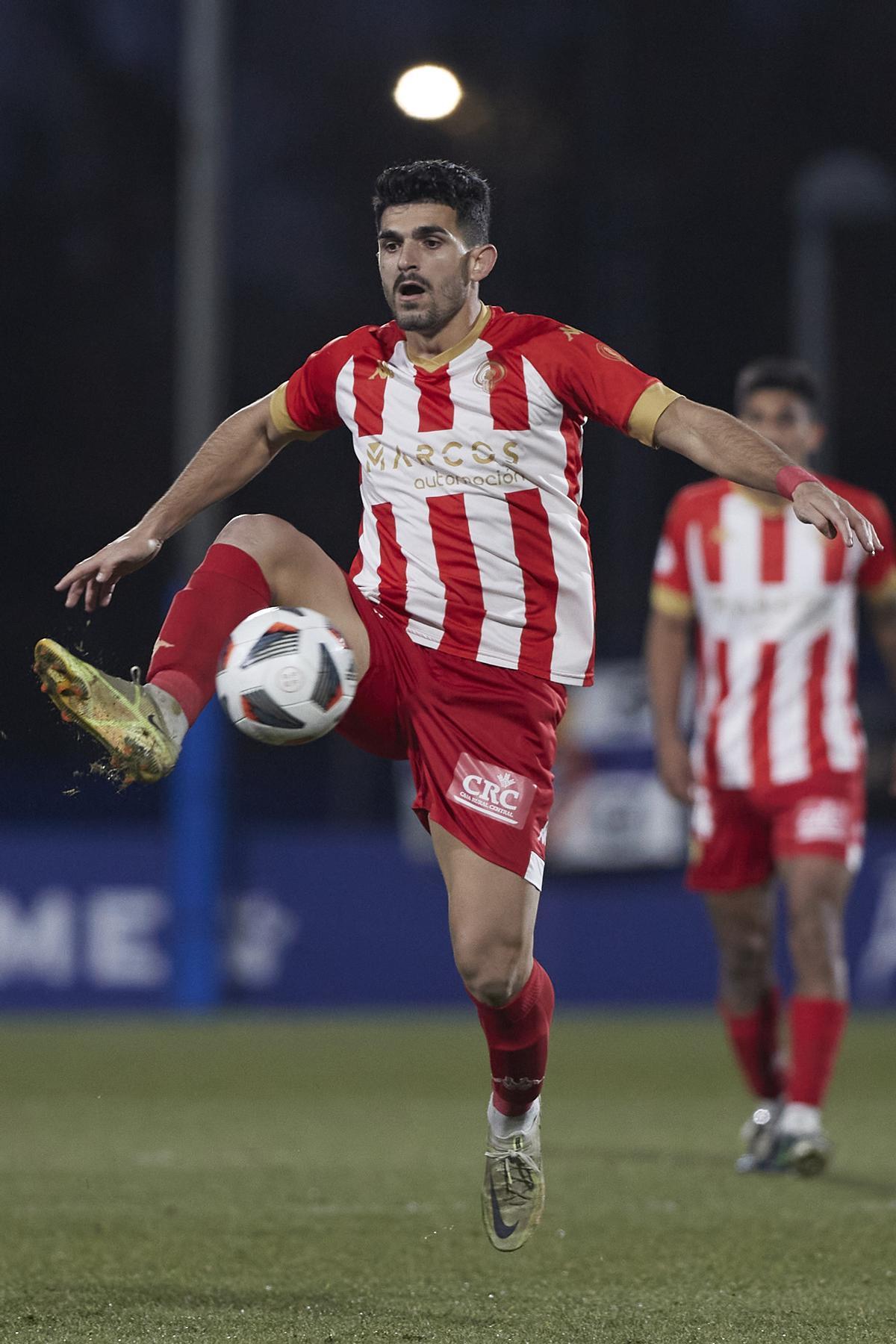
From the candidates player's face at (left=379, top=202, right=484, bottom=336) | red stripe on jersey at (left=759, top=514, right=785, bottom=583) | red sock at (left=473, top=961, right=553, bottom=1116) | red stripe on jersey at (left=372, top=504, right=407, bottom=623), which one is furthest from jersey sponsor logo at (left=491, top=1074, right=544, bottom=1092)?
red stripe on jersey at (left=759, top=514, right=785, bottom=583)

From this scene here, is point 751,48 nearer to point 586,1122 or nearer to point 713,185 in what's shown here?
point 713,185

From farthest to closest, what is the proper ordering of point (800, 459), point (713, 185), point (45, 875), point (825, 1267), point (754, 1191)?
point (713, 185)
point (45, 875)
point (800, 459)
point (754, 1191)
point (825, 1267)

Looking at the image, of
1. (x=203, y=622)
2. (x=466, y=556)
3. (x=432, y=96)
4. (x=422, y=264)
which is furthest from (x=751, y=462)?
(x=432, y=96)

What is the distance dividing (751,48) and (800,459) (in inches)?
897

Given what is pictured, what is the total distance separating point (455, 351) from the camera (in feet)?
15.0

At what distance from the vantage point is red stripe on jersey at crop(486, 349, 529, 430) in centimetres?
449

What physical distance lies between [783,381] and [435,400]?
7.00ft

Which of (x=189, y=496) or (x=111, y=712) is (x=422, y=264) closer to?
(x=189, y=496)

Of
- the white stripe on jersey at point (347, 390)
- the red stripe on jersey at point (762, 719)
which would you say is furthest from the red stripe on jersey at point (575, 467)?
the red stripe on jersey at point (762, 719)

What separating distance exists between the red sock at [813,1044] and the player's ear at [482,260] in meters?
2.64

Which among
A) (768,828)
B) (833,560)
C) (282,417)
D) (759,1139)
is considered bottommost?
(759,1139)

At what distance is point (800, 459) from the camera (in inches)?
255

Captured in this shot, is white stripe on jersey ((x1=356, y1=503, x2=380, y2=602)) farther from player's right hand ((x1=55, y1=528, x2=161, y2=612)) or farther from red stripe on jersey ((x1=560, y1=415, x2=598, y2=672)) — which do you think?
player's right hand ((x1=55, y1=528, x2=161, y2=612))

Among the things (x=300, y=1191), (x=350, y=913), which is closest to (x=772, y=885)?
(x=300, y=1191)
